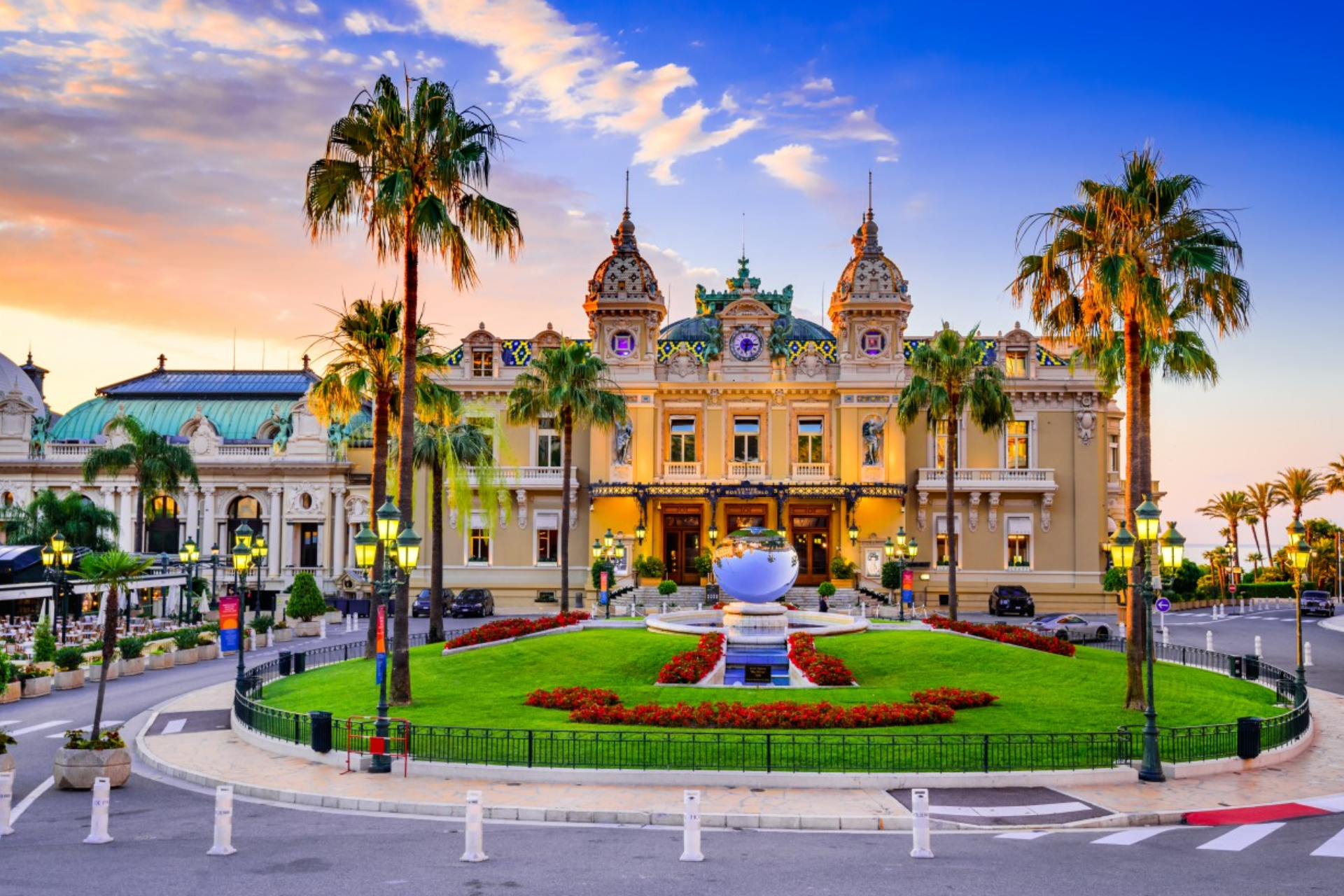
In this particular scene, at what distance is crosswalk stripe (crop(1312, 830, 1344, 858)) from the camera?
15.3 metres

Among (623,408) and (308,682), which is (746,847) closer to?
(308,682)

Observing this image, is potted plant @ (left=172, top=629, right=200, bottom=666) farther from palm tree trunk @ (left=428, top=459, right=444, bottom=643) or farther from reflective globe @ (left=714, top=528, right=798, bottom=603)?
reflective globe @ (left=714, top=528, right=798, bottom=603)

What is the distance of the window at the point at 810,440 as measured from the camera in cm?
6169

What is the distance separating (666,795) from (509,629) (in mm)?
18932

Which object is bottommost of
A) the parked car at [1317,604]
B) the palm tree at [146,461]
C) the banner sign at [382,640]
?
the parked car at [1317,604]

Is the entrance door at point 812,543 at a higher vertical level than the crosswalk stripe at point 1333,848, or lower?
higher

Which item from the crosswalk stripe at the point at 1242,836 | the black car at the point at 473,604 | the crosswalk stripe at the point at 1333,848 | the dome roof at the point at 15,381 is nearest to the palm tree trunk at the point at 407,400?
the crosswalk stripe at the point at 1242,836

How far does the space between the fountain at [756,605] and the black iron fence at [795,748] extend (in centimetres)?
765

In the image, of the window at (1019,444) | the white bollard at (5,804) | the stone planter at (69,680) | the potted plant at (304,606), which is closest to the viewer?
the white bollard at (5,804)

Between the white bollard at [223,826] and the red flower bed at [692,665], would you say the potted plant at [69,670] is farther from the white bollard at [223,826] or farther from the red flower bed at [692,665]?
the white bollard at [223,826]

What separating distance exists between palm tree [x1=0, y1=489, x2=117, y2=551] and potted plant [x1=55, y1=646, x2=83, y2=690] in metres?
26.8

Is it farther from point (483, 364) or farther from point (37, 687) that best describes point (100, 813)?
point (483, 364)

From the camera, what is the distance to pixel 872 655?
32.8 m

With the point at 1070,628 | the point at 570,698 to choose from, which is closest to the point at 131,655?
the point at 570,698
